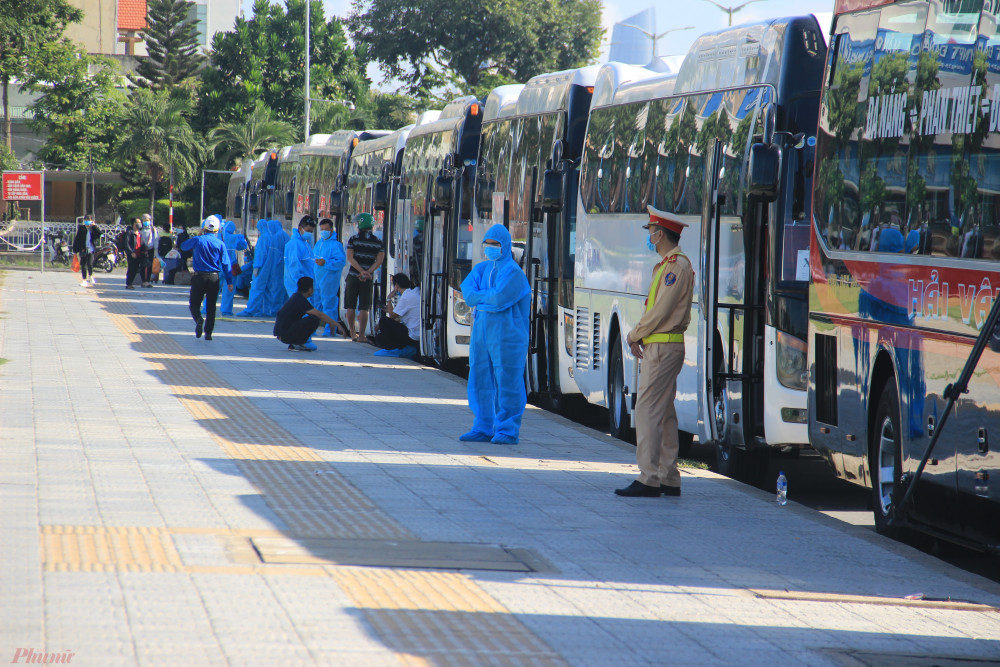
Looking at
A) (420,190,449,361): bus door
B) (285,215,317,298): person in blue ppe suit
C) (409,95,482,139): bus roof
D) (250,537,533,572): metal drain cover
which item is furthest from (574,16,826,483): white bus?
(285,215,317,298): person in blue ppe suit

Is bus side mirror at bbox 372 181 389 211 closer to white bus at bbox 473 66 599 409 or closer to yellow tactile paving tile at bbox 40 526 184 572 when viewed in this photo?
white bus at bbox 473 66 599 409

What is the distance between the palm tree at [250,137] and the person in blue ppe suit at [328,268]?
132 feet

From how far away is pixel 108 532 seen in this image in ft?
24.0

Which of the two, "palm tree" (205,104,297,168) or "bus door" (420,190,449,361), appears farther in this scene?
"palm tree" (205,104,297,168)

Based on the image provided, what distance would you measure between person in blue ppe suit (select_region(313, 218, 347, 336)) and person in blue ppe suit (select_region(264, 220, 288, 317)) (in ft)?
9.36

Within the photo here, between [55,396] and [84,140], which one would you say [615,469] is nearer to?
[55,396]

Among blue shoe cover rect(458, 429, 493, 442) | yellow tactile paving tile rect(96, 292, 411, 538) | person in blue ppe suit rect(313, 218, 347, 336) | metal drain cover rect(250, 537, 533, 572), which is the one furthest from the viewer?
person in blue ppe suit rect(313, 218, 347, 336)

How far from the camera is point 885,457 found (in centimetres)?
863

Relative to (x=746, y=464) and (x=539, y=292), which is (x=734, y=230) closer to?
(x=746, y=464)

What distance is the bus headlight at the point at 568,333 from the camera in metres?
14.7

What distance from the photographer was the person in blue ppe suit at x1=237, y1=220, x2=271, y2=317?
27.3 metres

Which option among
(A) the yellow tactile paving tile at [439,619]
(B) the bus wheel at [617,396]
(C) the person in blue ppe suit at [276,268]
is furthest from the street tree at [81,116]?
(A) the yellow tactile paving tile at [439,619]

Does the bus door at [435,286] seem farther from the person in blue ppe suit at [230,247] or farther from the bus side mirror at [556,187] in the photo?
the person in blue ppe suit at [230,247]

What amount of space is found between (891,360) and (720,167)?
3024mm
